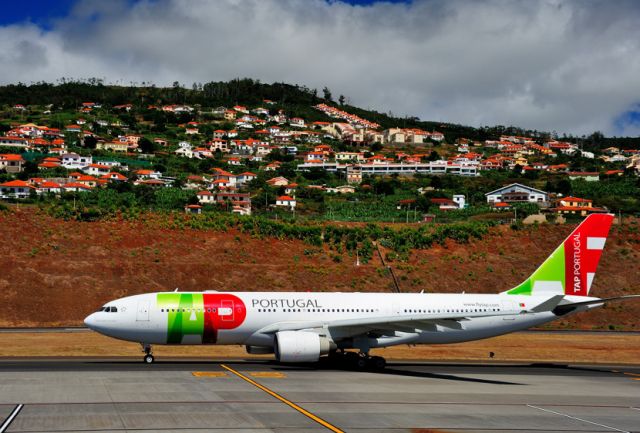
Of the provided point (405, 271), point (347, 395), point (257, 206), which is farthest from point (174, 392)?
point (257, 206)

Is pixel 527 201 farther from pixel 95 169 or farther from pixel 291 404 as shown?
pixel 291 404

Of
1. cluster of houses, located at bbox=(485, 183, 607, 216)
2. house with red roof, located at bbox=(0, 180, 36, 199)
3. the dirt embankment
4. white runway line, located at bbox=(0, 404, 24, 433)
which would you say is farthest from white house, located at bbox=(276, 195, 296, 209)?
white runway line, located at bbox=(0, 404, 24, 433)

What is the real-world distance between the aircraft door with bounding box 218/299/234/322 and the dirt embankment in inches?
1187

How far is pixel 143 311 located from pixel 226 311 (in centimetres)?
426

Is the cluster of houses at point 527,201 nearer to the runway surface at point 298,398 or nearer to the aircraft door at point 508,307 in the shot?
the aircraft door at point 508,307

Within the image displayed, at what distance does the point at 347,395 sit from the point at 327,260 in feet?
194

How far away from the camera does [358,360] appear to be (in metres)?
39.2

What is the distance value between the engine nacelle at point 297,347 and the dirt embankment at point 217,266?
32.8 metres

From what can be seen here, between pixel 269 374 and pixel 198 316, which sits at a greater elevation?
pixel 198 316

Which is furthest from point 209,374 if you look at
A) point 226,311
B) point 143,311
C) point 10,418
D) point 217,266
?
point 217,266

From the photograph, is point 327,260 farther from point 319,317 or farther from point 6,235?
point 319,317

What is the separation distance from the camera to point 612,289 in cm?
8431

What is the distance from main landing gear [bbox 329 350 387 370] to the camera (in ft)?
128

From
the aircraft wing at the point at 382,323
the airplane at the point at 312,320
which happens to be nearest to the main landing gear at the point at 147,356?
the airplane at the point at 312,320
